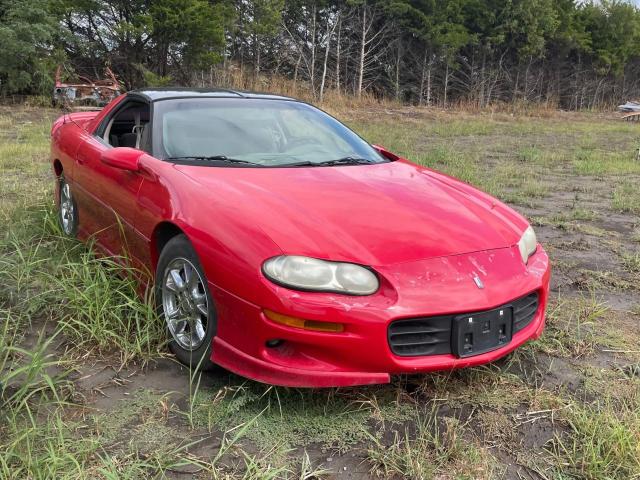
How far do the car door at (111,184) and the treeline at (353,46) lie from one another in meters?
10.4

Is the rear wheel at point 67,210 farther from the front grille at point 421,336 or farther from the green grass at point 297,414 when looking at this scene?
the front grille at point 421,336

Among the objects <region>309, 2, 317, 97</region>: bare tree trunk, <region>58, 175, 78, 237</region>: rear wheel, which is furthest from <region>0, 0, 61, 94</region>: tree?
<region>58, 175, 78, 237</region>: rear wheel

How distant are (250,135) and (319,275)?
1.37 meters

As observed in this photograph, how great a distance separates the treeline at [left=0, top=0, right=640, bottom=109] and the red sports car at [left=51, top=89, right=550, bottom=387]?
11503 millimetres

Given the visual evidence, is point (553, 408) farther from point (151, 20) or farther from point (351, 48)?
point (351, 48)

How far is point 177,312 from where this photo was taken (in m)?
2.44

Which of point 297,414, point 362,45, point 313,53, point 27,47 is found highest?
point 362,45

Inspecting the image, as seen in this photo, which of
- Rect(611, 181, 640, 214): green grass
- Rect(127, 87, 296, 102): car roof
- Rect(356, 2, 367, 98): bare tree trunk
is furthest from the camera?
Rect(356, 2, 367, 98): bare tree trunk

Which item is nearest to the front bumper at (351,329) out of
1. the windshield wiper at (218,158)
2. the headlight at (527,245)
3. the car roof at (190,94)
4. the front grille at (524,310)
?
the front grille at (524,310)

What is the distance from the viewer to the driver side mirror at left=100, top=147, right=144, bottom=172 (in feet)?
8.95

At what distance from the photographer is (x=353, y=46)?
2062 cm

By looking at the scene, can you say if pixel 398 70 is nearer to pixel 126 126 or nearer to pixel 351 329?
pixel 126 126

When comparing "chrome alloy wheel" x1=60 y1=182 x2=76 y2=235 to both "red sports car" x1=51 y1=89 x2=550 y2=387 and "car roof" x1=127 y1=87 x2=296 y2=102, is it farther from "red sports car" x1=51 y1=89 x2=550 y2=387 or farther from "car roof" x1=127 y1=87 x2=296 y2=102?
"car roof" x1=127 y1=87 x2=296 y2=102

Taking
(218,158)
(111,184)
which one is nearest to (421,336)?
(218,158)
